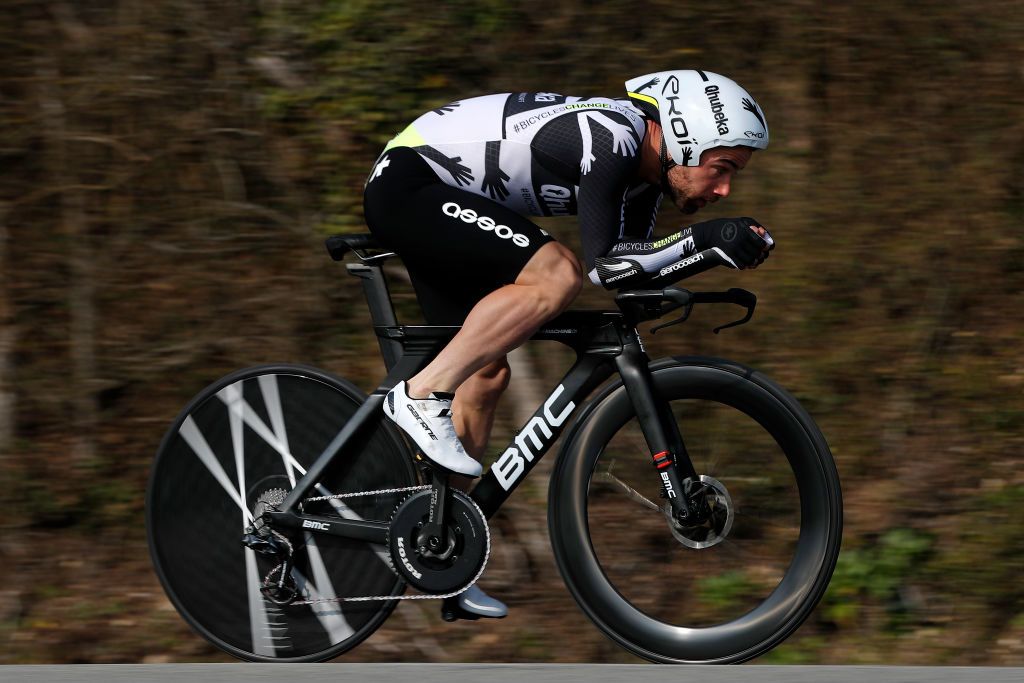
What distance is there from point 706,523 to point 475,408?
0.85 metres

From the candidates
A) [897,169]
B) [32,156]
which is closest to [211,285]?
[32,156]

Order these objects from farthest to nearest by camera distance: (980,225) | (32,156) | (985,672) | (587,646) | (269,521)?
1. (32,156)
2. (980,225)
3. (587,646)
4. (269,521)
5. (985,672)


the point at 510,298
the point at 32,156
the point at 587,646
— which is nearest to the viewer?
the point at 510,298

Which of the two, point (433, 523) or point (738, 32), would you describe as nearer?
point (433, 523)

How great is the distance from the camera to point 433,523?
4.08 meters

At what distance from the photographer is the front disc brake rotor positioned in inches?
159

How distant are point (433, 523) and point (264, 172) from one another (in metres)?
3.08

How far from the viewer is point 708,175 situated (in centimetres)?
402

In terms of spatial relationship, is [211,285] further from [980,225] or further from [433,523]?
[980,225]

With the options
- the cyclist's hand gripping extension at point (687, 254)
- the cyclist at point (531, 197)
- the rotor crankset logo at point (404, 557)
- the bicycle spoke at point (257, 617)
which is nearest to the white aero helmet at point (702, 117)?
the cyclist at point (531, 197)

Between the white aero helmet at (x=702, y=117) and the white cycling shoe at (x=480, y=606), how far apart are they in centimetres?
146

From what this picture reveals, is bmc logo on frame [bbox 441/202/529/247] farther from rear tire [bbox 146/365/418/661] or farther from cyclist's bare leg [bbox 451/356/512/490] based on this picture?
rear tire [bbox 146/365/418/661]

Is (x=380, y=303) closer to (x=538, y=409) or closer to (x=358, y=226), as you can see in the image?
(x=538, y=409)

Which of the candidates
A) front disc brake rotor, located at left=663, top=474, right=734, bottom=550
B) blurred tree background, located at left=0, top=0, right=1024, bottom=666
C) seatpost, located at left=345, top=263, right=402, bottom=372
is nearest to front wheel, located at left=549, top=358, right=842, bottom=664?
front disc brake rotor, located at left=663, top=474, right=734, bottom=550
